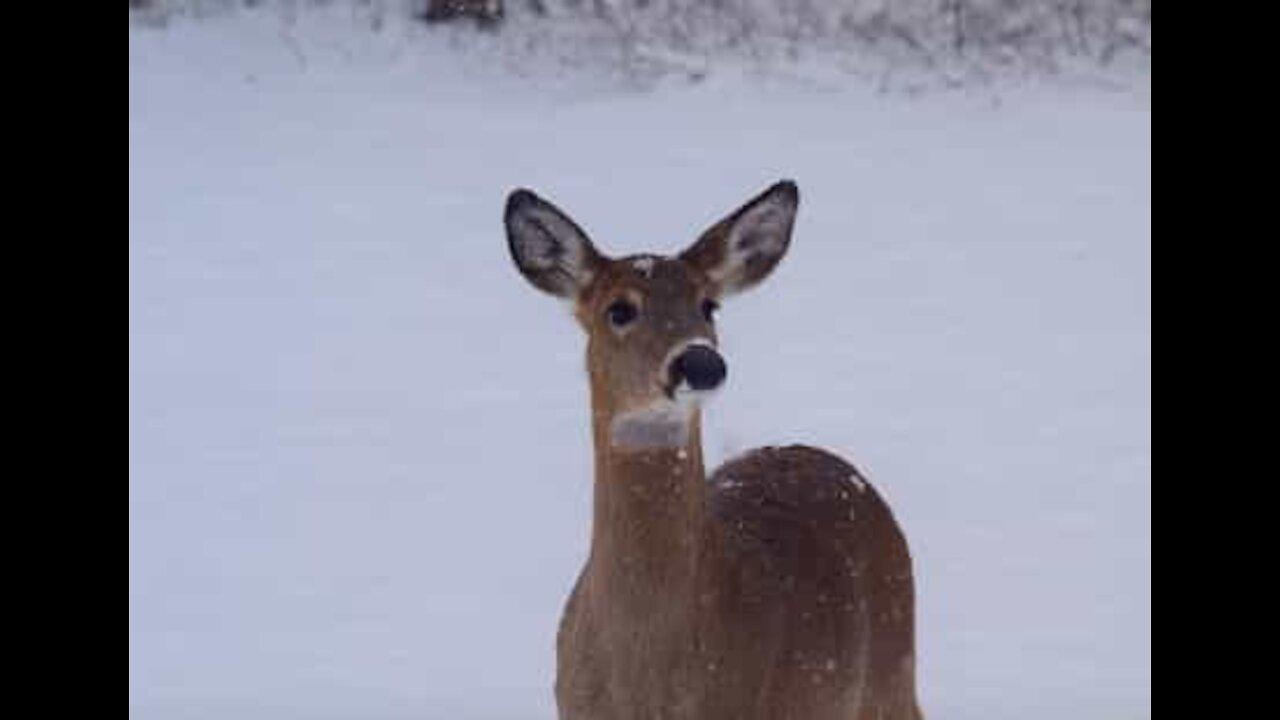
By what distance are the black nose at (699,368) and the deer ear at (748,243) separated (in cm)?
47

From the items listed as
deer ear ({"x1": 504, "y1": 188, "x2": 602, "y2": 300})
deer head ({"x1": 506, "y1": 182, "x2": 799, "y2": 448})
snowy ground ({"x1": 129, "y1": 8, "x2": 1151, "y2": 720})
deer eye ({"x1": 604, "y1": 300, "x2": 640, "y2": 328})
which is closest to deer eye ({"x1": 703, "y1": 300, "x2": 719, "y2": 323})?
deer head ({"x1": 506, "y1": 182, "x2": 799, "y2": 448})

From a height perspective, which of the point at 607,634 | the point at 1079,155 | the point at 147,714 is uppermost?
the point at 1079,155

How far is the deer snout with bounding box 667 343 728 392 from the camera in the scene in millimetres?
4707

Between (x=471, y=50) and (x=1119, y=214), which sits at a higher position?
(x=471, y=50)

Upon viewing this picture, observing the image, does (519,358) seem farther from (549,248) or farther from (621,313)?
(621,313)

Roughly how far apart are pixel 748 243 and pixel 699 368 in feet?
2.38

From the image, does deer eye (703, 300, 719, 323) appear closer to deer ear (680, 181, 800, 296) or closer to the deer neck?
deer ear (680, 181, 800, 296)

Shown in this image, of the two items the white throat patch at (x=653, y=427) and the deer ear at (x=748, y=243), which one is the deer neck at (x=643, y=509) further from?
the deer ear at (x=748, y=243)

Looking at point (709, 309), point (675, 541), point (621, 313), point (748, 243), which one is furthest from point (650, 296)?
point (675, 541)

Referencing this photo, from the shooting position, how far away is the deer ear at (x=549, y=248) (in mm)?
5242

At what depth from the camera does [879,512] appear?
20.0 feet
